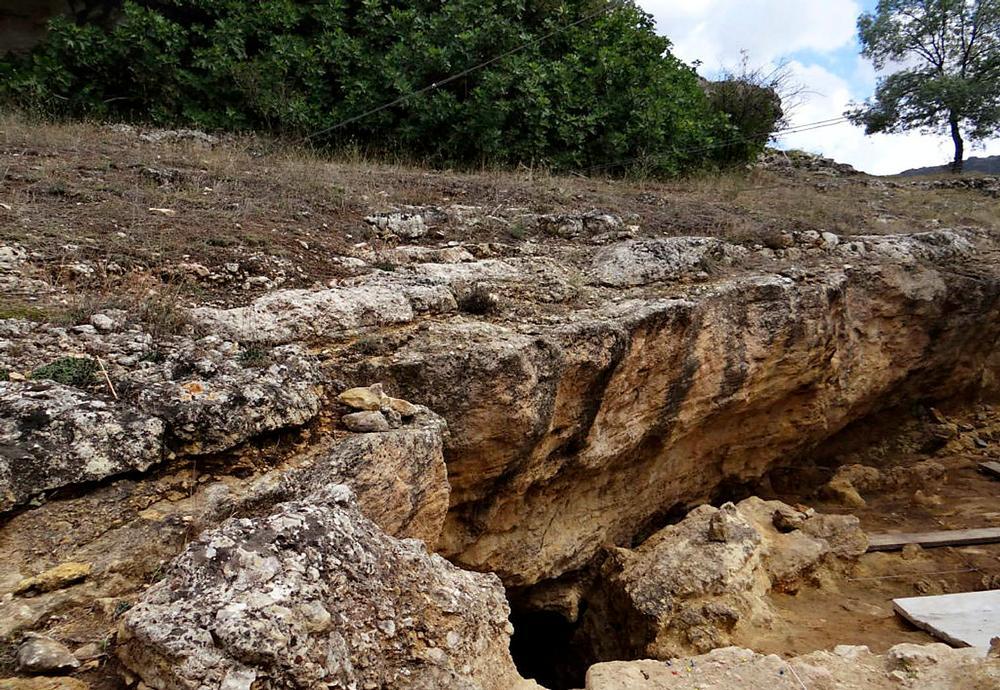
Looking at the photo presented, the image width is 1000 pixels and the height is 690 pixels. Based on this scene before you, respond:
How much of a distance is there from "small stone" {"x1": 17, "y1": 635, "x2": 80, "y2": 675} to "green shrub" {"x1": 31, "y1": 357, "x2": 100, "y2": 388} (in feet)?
3.75

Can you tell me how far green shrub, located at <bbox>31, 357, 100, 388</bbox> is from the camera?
2656mm

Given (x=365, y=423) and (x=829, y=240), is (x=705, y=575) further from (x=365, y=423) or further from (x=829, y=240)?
(x=829, y=240)

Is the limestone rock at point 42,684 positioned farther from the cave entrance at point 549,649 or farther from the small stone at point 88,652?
the cave entrance at point 549,649

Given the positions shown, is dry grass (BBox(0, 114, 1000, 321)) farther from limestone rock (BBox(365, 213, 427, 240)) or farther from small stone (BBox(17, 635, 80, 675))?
small stone (BBox(17, 635, 80, 675))

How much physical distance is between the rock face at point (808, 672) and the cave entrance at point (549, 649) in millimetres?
2228

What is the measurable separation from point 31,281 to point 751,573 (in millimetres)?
4630

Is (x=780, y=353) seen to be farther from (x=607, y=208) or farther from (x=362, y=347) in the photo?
(x=362, y=347)

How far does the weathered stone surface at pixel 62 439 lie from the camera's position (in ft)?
7.42

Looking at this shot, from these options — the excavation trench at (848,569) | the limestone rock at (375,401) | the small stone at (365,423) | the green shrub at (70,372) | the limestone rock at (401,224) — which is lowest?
the excavation trench at (848,569)

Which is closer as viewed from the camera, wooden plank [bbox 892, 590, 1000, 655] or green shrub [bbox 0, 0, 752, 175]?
wooden plank [bbox 892, 590, 1000, 655]

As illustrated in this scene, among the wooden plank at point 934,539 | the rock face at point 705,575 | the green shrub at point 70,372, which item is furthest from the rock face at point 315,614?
the wooden plank at point 934,539

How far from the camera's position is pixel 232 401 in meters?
2.81

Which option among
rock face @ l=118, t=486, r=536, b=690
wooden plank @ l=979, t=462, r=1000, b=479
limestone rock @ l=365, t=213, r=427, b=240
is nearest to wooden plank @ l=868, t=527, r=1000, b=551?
wooden plank @ l=979, t=462, r=1000, b=479

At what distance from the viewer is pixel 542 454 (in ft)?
14.1
